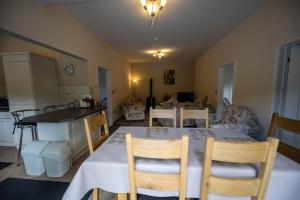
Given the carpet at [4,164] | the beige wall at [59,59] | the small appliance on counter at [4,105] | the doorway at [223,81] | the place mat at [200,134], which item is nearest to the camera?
the place mat at [200,134]

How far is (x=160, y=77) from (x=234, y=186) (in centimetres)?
729

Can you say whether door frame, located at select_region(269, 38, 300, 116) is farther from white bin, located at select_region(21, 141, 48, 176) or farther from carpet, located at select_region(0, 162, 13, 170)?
carpet, located at select_region(0, 162, 13, 170)

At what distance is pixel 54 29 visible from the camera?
2.33 meters

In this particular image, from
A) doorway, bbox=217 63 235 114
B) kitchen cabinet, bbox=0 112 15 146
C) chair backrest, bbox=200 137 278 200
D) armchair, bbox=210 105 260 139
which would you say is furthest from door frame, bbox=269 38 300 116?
kitchen cabinet, bbox=0 112 15 146

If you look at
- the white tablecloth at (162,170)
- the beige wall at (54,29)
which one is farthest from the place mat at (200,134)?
the beige wall at (54,29)

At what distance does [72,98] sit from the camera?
370 cm

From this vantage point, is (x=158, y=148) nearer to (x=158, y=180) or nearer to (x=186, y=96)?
(x=158, y=180)

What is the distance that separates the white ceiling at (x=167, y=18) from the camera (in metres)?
2.39

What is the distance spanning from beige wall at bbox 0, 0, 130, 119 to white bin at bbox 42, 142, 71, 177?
1567mm

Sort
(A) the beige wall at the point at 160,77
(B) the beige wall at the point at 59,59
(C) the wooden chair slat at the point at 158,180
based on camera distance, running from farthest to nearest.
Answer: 1. (A) the beige wall at the point at 160,77
2. (B) the beige wall at the point at 59,59
3. (C) the wooden chair slat at the point at 158,180

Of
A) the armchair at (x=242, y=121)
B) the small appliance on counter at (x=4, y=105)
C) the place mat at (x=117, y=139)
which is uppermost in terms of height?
the small appliance on counter at (x=4, y=105)

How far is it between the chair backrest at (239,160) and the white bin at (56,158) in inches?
79.6

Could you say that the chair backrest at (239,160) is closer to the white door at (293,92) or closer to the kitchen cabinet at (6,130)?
the white door at (293,92)

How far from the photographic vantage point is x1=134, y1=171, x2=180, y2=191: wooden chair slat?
3.04 ft
